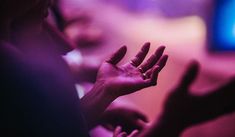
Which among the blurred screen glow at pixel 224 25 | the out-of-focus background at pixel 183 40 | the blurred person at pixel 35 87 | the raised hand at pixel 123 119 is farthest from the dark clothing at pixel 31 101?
the blurred screen glow at pixel 224 25

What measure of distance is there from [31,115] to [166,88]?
0.78 m

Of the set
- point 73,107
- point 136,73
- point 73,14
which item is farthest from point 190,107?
point 73,14

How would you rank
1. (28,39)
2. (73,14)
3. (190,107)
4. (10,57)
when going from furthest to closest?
1. (73,14)
2. (190,107)
3. (28,39)
4. (10,57)

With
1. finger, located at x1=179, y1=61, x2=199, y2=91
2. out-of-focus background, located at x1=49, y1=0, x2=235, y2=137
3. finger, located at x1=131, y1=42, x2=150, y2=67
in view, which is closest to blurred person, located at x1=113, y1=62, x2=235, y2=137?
finger, located at x1=179, y1=61, x2=199, y2=91

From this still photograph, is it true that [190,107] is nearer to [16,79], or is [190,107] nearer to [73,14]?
[16,79]

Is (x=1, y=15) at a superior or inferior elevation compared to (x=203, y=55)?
inferior

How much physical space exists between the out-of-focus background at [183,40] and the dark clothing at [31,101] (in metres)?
0.70

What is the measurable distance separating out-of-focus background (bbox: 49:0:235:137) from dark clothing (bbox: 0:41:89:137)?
2.28 ft

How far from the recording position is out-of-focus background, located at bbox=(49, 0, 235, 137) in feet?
4.94

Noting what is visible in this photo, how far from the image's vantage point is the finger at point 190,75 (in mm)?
984

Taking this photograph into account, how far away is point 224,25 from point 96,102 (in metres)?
0.67

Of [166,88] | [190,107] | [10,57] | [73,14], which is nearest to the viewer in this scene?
[10,57]

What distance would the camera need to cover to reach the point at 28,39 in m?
0.97

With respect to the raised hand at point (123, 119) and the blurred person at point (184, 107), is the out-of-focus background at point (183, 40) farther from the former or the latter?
the blurred person at point (184, 107)
